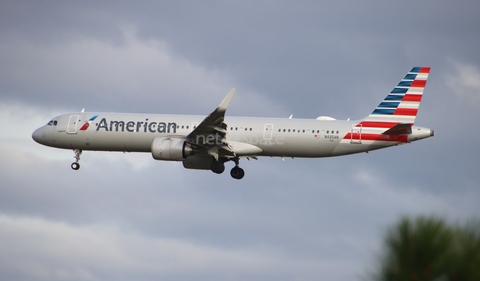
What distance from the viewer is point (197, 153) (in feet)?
167

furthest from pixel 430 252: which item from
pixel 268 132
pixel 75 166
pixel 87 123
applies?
pixel 75 166

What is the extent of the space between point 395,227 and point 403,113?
39668mm

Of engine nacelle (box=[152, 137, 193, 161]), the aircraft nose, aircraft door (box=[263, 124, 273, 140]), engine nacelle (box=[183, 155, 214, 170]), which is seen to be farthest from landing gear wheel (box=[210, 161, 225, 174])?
the aircraft nose

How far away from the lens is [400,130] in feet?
160

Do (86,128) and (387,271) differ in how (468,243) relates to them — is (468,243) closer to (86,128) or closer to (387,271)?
(387,271)

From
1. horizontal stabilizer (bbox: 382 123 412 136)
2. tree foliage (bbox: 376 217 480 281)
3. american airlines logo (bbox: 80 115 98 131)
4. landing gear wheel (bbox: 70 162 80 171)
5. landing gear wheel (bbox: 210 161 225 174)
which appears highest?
american airlines logo (bbox: 80 115 98 131)

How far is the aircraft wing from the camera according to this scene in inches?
1915

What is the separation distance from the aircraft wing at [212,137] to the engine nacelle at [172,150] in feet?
2.00

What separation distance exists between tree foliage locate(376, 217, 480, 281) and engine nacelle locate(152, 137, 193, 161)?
36.7 metres

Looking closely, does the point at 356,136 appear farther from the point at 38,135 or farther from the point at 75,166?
the point at 38,135

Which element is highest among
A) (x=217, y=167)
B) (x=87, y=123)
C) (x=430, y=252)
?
(x=87, y=123)

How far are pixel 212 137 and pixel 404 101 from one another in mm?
14676

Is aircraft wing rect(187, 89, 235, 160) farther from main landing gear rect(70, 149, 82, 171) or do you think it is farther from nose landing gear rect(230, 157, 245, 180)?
main landing gear rect(70, 149, 82, 171)

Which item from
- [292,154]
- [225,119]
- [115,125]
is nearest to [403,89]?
[292,154]
